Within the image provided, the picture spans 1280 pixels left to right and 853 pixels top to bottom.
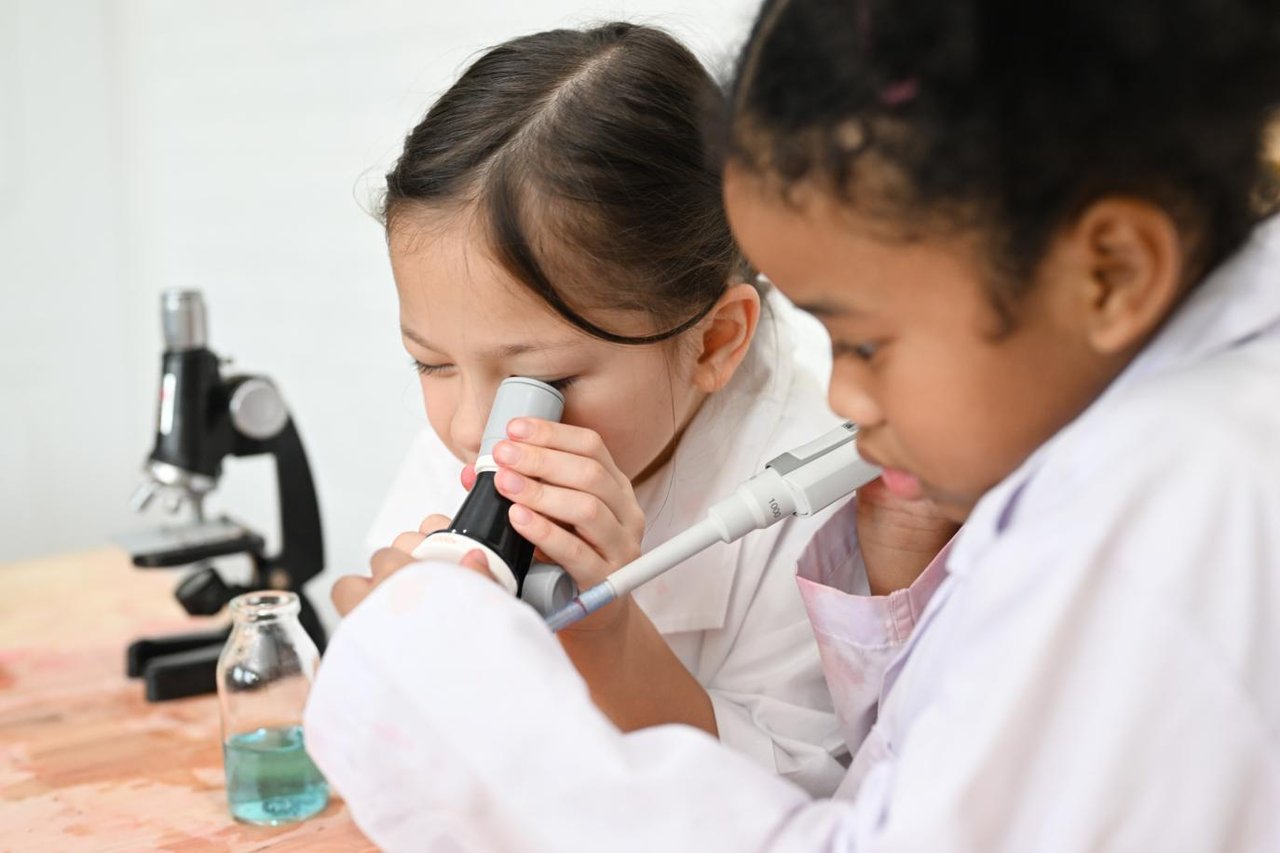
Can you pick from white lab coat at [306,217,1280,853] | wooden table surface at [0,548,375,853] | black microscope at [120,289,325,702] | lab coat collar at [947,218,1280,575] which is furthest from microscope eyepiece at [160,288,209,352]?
lab coat collar at [947,218,1280,575]

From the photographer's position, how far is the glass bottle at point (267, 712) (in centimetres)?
104

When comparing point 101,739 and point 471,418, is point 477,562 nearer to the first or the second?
point 471,418

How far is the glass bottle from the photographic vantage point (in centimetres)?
104

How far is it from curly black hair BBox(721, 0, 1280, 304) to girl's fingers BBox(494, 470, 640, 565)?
34 cm

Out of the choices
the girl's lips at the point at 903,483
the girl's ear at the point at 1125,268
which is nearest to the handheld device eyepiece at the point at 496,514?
the girl's lips at the point at 903,483

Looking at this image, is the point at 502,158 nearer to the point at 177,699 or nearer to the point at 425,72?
the point at 177,699

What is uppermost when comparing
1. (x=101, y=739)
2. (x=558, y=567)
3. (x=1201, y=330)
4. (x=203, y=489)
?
(x=1201, y=330)

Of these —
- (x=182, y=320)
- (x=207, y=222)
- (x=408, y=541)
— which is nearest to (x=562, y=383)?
(x=408, y=541)

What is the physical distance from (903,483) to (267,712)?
60cm

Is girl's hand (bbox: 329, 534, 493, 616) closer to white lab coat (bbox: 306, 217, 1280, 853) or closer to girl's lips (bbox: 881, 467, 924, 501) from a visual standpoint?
white lab coat (bbox: 306, 217, 1280, 853)

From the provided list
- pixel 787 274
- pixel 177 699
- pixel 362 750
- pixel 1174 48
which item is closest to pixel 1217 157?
pixel 1174 48

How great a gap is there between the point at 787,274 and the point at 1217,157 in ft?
0.68

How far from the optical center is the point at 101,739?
Result: 1215mm

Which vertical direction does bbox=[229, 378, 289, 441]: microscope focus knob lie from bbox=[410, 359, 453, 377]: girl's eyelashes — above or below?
below
